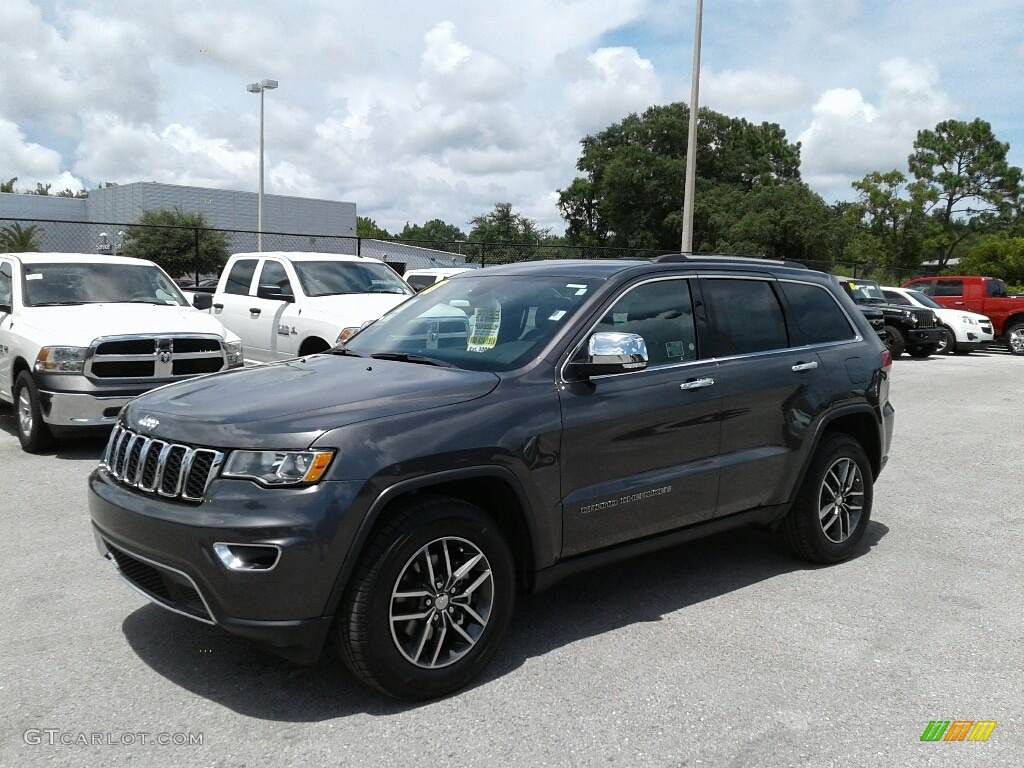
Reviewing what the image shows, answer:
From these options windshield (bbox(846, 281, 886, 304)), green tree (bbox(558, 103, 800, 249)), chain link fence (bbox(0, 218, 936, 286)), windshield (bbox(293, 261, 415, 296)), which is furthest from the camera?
green tree (bbox(558, 103, 800, 249))

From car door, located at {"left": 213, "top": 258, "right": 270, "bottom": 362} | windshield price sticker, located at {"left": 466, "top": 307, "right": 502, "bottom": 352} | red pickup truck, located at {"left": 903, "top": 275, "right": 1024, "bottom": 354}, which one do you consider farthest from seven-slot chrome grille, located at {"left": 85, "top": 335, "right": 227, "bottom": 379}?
red pickup truck, located at {"left": 903, "top": 275, "right": 1024, "bottom": 354}

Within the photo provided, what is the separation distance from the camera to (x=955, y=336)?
877 inches

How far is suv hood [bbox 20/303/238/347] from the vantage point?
26.6 ft

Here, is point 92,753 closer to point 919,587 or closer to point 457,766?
point 457,766

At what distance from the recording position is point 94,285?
9.29 m

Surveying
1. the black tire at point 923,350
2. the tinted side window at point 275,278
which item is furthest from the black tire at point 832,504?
the black tire at point 923,350

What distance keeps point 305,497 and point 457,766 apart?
1.06 metres

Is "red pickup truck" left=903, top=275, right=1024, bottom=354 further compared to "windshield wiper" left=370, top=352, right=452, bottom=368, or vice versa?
"red pickup truck" left=903, top=275, right=1024, bottom=354

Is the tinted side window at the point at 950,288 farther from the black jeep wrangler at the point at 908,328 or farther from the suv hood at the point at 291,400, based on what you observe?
the suv hood at the point at 291,400

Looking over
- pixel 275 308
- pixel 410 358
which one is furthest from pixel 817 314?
pixel 275 308

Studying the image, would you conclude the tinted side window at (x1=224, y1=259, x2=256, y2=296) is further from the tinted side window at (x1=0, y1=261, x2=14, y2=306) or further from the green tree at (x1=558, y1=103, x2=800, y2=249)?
the green tree at (x1=558, y1=103, x2=800, y2=249)

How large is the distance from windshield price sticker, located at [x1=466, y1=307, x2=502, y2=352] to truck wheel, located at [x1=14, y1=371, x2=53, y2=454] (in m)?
5.18

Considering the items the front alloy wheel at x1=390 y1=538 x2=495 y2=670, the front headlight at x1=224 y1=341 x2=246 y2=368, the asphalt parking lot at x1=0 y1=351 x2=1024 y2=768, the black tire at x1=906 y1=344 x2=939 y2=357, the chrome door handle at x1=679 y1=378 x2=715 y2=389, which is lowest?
the asphalt parking lot at x1=0 y1=351 x2=1024 y2=768

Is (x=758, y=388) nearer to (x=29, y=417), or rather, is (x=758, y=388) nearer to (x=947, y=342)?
(x=29, y=417)
